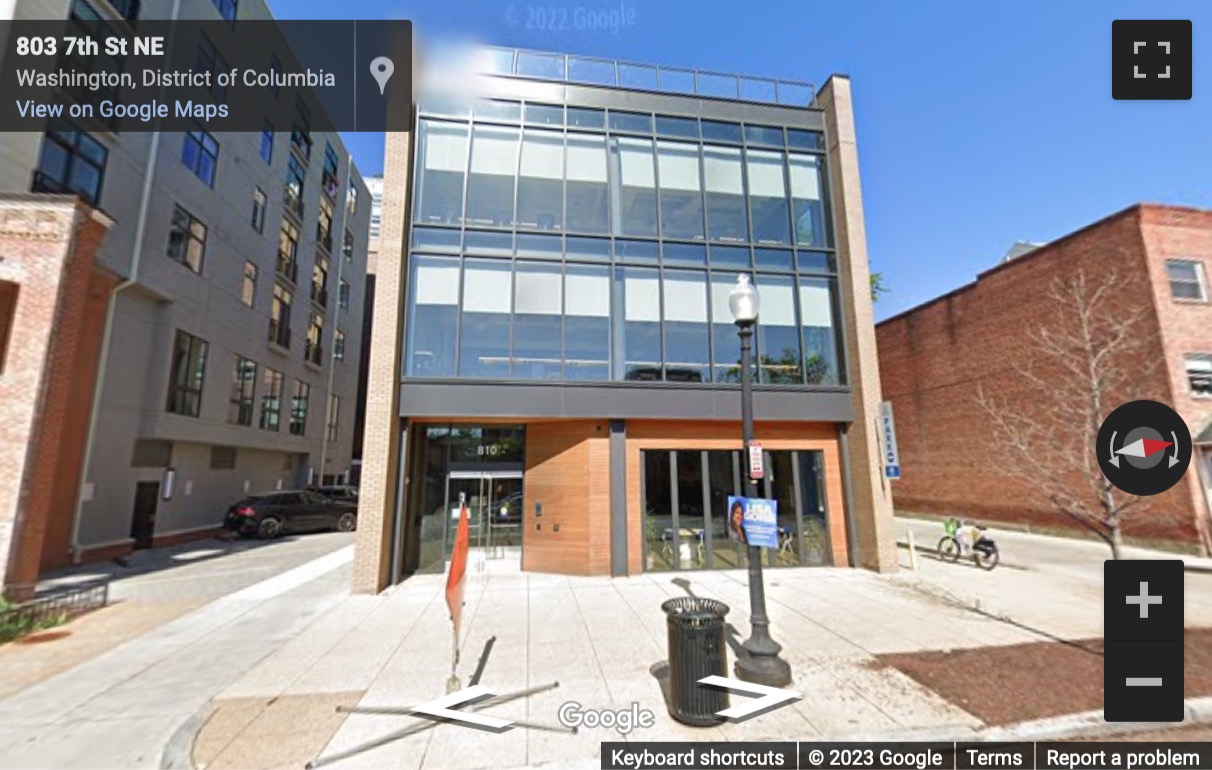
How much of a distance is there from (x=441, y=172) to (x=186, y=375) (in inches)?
528

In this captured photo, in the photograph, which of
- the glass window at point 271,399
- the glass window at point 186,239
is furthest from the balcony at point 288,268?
the glass window at point 186,239

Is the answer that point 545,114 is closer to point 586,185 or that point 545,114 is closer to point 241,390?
point 586,185

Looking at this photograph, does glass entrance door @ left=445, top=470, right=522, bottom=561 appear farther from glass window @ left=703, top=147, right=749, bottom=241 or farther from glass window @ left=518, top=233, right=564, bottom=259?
glass window @ left=703, top=147, right=749, bottom=241

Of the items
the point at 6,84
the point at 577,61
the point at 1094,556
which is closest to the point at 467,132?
the point at 577,61

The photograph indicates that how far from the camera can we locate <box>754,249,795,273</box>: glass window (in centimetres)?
1289

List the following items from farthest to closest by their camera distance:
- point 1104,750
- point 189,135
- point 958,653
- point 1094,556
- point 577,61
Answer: point 189,135
point 1094,556
point 577,61
point 958,653
point 1104,750

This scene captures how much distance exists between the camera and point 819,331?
12.8m

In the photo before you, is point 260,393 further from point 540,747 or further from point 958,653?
point 958,653

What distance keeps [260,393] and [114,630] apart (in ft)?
53.0

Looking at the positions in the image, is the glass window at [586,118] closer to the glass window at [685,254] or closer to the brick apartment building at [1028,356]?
the glass window at [685,254]

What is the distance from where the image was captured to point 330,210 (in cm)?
2998

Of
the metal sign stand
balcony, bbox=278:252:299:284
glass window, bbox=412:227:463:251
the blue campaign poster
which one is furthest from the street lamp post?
balcony, bbox=278:252:299:284

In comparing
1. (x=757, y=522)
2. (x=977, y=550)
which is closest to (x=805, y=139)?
(x=977, y=550)

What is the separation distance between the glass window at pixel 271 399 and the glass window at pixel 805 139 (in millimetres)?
23509
